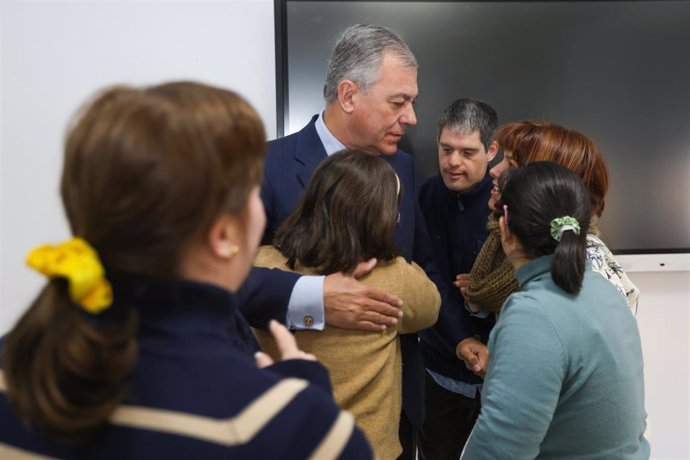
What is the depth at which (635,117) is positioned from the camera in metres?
2.24

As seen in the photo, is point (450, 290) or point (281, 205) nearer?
point (281, 205)

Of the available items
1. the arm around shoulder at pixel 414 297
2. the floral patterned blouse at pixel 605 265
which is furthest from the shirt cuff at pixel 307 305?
the floral patterned blouse at pixel 605 265

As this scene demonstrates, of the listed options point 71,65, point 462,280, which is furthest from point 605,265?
point 71,65

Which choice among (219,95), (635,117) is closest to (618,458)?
(219,95)

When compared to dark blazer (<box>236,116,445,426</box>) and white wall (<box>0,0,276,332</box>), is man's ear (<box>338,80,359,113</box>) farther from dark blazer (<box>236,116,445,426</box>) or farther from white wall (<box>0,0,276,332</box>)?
white wall (<box>0,0,276,332</box>)

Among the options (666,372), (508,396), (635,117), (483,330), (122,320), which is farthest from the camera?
(666,372)

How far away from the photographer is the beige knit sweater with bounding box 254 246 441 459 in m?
1.26

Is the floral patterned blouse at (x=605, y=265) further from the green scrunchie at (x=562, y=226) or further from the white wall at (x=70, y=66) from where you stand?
the white wall at (x=70, y=66)

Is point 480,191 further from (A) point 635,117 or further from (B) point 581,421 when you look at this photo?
(B) point 581,421

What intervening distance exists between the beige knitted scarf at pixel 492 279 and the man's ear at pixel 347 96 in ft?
1.86

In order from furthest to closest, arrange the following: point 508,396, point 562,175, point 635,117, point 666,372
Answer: point 666,372
point 635,117
point 562,175
point 508,396

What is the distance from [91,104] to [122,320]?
24 centimetres

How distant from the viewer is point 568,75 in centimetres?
220

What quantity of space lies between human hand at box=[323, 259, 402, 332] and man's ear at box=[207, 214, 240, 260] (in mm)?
599
